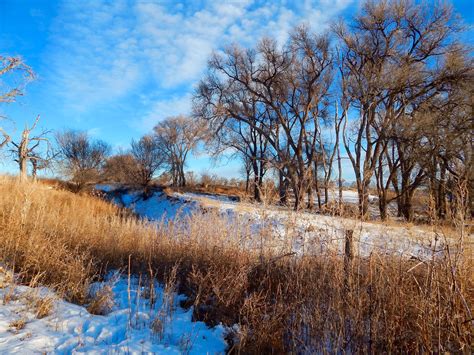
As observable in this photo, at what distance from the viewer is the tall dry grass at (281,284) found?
2.71m

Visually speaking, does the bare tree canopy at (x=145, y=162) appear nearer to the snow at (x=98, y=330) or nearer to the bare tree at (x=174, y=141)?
the bare tree at (x=174, y=141)

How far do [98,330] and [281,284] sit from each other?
2388 millimetres

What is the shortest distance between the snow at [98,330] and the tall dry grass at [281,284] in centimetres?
25

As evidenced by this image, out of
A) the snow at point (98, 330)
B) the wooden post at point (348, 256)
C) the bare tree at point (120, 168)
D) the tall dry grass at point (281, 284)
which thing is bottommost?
the snow at point (98, 330)

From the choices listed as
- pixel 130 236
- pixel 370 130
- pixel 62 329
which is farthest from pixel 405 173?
pixel 62 329

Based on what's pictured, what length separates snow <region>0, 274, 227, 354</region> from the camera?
2.79 metres

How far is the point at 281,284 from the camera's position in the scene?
4281mm

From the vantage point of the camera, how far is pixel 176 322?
3.66m

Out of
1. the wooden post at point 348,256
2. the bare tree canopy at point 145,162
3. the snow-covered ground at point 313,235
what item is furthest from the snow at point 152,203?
the wooden post at point 348,256

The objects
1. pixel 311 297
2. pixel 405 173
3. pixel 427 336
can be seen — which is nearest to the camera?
pixel 427 336

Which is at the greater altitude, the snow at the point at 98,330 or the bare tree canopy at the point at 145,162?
the bare tree canopy at the point at 145,162

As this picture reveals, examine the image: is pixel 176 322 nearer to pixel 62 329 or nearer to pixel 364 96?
pixel 62 329

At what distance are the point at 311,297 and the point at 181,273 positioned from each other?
2.37 meters

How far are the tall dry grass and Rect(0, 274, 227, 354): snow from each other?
25cm
